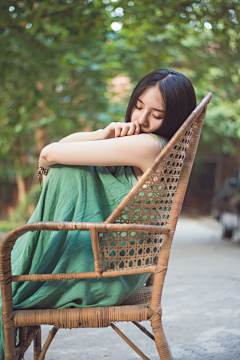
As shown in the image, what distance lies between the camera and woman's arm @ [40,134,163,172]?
1343 mm

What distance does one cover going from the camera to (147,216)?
1.34 meters

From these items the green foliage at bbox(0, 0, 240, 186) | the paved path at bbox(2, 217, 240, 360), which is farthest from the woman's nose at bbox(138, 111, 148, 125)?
the green foliage at bbox(0, 0, 240, 186)

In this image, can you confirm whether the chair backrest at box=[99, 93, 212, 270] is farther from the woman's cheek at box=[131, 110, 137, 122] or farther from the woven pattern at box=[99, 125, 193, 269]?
the woman's cheek at box=[131, 110, 137, 122]

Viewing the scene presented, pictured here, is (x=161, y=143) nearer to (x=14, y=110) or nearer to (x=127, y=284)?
(x=127, y=284)

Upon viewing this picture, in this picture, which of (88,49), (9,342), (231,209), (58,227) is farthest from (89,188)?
(231,209)

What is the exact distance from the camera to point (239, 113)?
966 centimetres

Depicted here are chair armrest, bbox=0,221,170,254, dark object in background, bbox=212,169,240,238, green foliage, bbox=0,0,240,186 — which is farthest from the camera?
dark object in background, bbox=212,169,240,238

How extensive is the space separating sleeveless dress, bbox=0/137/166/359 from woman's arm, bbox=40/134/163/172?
7 centimetres

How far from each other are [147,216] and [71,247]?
0.29 metres

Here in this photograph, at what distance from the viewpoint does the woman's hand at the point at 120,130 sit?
145cm

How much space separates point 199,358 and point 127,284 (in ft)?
3.34

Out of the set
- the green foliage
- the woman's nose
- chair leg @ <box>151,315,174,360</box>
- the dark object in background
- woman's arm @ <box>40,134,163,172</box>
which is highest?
the green foliage

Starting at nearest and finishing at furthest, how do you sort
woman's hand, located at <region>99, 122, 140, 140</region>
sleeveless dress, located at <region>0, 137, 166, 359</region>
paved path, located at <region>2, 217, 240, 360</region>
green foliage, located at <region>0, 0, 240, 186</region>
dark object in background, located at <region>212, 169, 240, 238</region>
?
sleeveless dress, located at <region>0, 137, 166, 359</region> < woman's hand, located at <region>99, 122, 140, 140</region> < paved path, located at <region>2, 217, 240, 360</region> < green foliage, located at <region>0, 0, 240, 186</region> < dark object in background, located at <region>212, 169, 240, 238</region>

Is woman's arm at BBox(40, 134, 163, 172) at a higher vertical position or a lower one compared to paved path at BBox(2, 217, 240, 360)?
higher
